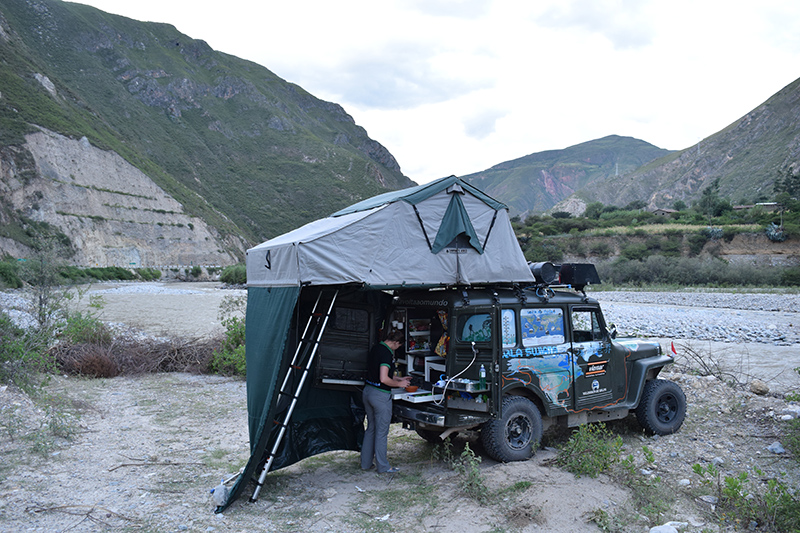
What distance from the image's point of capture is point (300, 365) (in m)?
6.29

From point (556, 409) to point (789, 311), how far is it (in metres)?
29.1

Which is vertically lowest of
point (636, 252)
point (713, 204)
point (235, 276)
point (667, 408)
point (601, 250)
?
point (667, 408)

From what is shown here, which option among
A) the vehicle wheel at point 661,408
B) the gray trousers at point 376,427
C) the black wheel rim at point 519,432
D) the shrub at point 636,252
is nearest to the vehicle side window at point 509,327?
the black wheel rim at point 519,432

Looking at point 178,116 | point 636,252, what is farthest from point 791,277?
point 178,116

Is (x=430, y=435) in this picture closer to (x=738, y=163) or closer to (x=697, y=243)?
(x=697, y=243)

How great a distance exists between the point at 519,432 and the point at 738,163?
110 metres

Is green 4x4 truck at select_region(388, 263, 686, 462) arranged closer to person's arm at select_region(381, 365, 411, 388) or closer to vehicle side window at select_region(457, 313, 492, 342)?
vehicle side window at select_region(457, 313, 492, 342)

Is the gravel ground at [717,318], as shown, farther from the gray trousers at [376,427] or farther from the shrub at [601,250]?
the shrub at [601,250]

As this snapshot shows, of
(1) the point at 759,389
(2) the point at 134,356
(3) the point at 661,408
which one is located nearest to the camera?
(3) the point at 661,408

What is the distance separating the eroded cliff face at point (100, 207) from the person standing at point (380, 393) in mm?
52945

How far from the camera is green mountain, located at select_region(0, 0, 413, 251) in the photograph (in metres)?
Answer: 70.8

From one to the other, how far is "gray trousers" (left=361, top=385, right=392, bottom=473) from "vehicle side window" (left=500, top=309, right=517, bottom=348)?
153 cm

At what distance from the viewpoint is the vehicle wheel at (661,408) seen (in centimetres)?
756

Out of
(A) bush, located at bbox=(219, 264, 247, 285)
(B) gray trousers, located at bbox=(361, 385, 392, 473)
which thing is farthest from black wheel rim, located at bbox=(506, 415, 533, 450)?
(A) bush, located at bbox=(219, 264, 247, 285)
